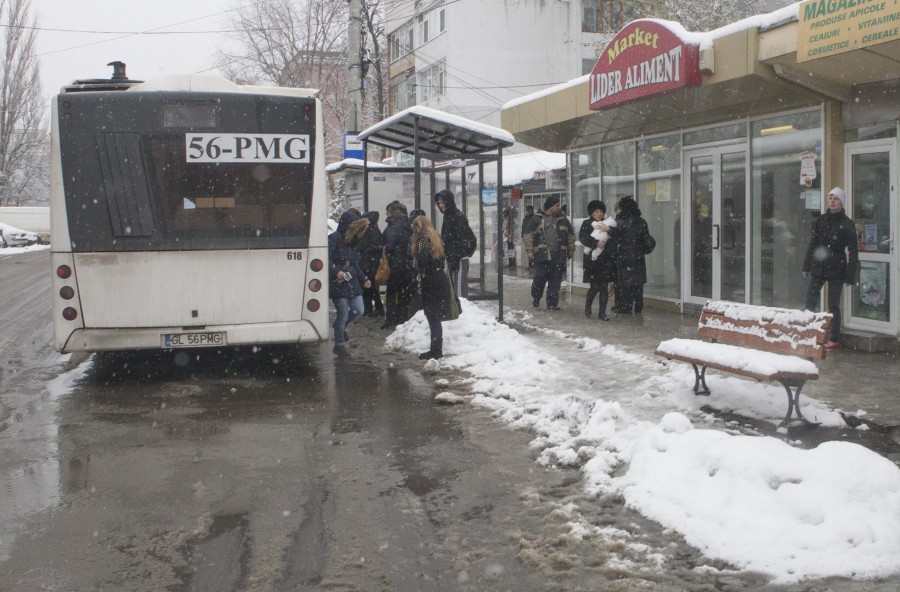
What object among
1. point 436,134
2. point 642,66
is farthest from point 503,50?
point 642,66

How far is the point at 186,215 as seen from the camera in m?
9.37

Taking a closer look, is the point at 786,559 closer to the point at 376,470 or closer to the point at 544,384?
the point at 376,470

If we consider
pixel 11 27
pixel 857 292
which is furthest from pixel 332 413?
pixel 11 27

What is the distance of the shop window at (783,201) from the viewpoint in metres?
11.7

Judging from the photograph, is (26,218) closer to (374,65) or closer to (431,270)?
(374,65)

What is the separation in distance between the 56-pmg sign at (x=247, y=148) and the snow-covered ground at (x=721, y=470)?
3.10 m

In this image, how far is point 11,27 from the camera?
47.9m

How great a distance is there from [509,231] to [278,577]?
23.9 metres

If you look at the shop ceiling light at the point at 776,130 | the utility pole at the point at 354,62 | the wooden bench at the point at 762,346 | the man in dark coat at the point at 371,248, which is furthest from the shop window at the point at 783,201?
the utility pole at the point at 354,62

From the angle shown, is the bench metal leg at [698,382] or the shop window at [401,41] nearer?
the bench metal leg at [698,382]

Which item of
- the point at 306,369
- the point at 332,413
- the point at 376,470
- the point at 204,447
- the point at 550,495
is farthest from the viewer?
the point at 306,369

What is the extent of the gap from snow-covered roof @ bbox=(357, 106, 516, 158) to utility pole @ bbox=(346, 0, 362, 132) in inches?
240

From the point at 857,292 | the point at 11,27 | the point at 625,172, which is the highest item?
the point at 11,27

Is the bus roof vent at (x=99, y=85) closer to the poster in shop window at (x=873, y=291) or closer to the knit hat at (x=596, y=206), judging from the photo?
the knit hat at (x=596, y=206)
